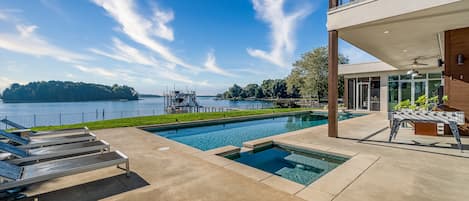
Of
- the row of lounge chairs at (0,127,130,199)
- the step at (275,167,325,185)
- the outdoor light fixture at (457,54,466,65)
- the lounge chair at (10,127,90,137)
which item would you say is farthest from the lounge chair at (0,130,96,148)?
the outdoor light fixture at (457,54,466,65)

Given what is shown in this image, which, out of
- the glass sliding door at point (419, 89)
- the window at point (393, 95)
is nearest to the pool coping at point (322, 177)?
the glass sliding door at point (419, 89)

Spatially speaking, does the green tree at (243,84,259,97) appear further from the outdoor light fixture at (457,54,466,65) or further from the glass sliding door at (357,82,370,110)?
A: the outdoor light fixture at (457,54,466,65)

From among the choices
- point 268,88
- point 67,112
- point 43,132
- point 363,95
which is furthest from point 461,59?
point 268,88

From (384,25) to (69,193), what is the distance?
796 centimetres

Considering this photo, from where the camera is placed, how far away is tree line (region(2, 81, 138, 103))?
41.7 metres

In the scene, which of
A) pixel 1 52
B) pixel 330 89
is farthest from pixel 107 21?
pixel 330 89

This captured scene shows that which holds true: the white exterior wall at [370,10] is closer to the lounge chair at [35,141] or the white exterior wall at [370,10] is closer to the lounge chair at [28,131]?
the lounge chair at [35,141]

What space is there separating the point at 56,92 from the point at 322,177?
192 ft

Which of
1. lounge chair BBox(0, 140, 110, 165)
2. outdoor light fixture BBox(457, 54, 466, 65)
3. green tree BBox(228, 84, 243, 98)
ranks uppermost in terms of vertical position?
green tree BBox(228, 84, 243, 98)

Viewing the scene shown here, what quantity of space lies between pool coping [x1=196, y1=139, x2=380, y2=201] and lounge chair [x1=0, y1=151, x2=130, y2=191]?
1.82m

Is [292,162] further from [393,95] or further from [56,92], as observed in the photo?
[56,92]

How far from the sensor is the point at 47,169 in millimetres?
2891

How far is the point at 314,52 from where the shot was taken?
82.2 ft

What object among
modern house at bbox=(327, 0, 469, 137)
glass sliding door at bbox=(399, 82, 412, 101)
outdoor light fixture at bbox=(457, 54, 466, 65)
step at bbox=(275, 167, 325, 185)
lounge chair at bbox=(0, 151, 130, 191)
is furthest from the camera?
glass sliding door at bbox=(399, 82, 412, 101)
